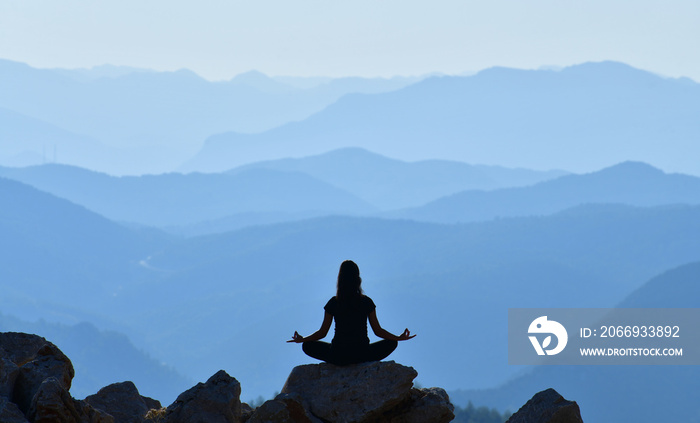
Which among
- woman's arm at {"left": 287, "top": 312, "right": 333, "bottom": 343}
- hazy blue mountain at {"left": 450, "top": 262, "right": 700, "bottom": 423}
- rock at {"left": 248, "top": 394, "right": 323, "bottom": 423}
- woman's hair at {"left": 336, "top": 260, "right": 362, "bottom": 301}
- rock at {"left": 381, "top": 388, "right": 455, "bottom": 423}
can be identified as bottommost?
rock at {"left": 248, "top": 394, "right": 323, "bottom": 423}

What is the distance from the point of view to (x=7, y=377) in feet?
30.8

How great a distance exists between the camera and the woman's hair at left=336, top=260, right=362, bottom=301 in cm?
970

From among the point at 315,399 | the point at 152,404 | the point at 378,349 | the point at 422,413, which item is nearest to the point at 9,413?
the point at 152,404

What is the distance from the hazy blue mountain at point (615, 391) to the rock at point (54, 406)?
12900 cm

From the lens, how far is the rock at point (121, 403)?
10.8 meters

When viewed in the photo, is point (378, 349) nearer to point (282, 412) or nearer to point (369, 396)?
point (369, 396)

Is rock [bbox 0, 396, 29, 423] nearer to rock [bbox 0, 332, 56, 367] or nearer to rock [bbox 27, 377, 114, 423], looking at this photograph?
rock [bbox 27, 377, 114, 423]

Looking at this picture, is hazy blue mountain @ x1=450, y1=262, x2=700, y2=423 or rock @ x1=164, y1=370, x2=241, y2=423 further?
hazy blue mountain @ x1=450, y1=262, x2=700, y2=423

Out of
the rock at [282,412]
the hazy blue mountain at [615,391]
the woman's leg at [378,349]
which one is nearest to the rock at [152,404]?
the rock at [282,412]

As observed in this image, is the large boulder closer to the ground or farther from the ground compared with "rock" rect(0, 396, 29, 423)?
farther from the ground

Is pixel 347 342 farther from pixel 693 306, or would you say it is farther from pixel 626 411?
pixel 693 306

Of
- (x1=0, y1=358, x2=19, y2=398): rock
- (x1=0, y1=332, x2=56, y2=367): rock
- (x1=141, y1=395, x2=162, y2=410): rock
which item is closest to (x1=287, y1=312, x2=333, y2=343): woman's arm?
(x1=141, y1=395, x2=162, y2=410): rock

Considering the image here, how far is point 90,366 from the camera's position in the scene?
605 ft

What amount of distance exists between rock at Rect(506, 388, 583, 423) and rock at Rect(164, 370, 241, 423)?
3.53m
